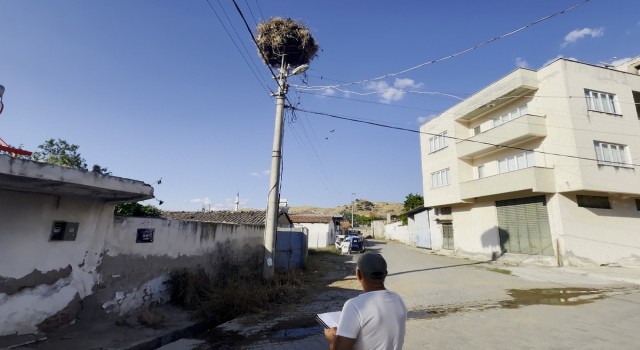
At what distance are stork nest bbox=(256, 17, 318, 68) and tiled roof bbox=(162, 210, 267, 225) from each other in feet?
32.0

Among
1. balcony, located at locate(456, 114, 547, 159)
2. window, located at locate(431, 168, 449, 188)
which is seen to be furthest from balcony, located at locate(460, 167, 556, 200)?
window, located at locate(431, 168, 449, 188)

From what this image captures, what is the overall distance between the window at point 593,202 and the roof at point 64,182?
20.5 metres

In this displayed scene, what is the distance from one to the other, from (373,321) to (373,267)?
0.33 m

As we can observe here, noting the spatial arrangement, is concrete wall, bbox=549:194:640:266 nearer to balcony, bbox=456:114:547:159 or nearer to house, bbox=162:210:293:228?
balcony, bbox=456:114:547:159

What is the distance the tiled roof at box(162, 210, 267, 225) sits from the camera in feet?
66.2

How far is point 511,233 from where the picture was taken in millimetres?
19391

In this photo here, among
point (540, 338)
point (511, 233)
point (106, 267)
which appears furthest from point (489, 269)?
point (106, 267)

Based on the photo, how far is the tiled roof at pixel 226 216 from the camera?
20.2m

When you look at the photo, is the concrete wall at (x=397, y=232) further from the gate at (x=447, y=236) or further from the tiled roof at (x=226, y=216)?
the tiled roof at (x=226, y=216)

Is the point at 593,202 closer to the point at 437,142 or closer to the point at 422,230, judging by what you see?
the point at 437,142

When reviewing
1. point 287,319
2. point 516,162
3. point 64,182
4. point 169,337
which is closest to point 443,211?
point 516,162

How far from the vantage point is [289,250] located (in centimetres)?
1361

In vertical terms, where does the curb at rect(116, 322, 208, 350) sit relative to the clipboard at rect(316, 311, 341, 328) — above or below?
below

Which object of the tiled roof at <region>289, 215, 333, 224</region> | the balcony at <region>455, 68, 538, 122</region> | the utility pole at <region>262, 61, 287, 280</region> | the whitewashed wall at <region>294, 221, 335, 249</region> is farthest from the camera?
the tiled roof at <region>289, 215, 333, 224</region>
